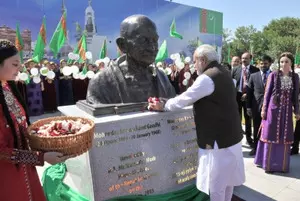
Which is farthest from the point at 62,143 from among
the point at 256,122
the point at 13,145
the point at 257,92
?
the point at 256,122

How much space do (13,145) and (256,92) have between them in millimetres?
4086

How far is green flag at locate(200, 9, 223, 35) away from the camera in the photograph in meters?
23.7

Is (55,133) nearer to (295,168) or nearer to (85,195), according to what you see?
(85,195)

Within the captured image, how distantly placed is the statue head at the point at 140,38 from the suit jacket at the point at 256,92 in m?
2.53

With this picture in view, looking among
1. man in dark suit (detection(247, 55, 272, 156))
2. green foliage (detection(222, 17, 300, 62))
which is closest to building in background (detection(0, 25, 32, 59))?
man in dark suit (detection(247, 55, 272, 156))

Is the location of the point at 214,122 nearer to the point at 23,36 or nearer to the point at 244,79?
the point at 244,79

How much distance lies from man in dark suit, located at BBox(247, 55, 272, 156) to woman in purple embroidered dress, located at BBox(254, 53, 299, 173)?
56cm

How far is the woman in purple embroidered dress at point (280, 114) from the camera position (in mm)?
3988

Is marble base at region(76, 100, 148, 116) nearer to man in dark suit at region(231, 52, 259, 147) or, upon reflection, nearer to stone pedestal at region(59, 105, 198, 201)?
stone pedestal at region(59, 105, 198, 201)

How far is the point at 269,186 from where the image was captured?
367 cm

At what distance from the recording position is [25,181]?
74.6 inches

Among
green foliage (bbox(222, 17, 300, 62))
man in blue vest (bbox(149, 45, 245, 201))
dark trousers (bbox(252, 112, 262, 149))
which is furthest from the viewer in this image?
green foliage (bbox(222, 17, 300, 62))

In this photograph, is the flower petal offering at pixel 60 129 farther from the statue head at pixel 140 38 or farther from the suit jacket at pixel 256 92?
the suit jacket at pixel 256 92

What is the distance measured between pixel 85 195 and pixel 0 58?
72.6 inches
